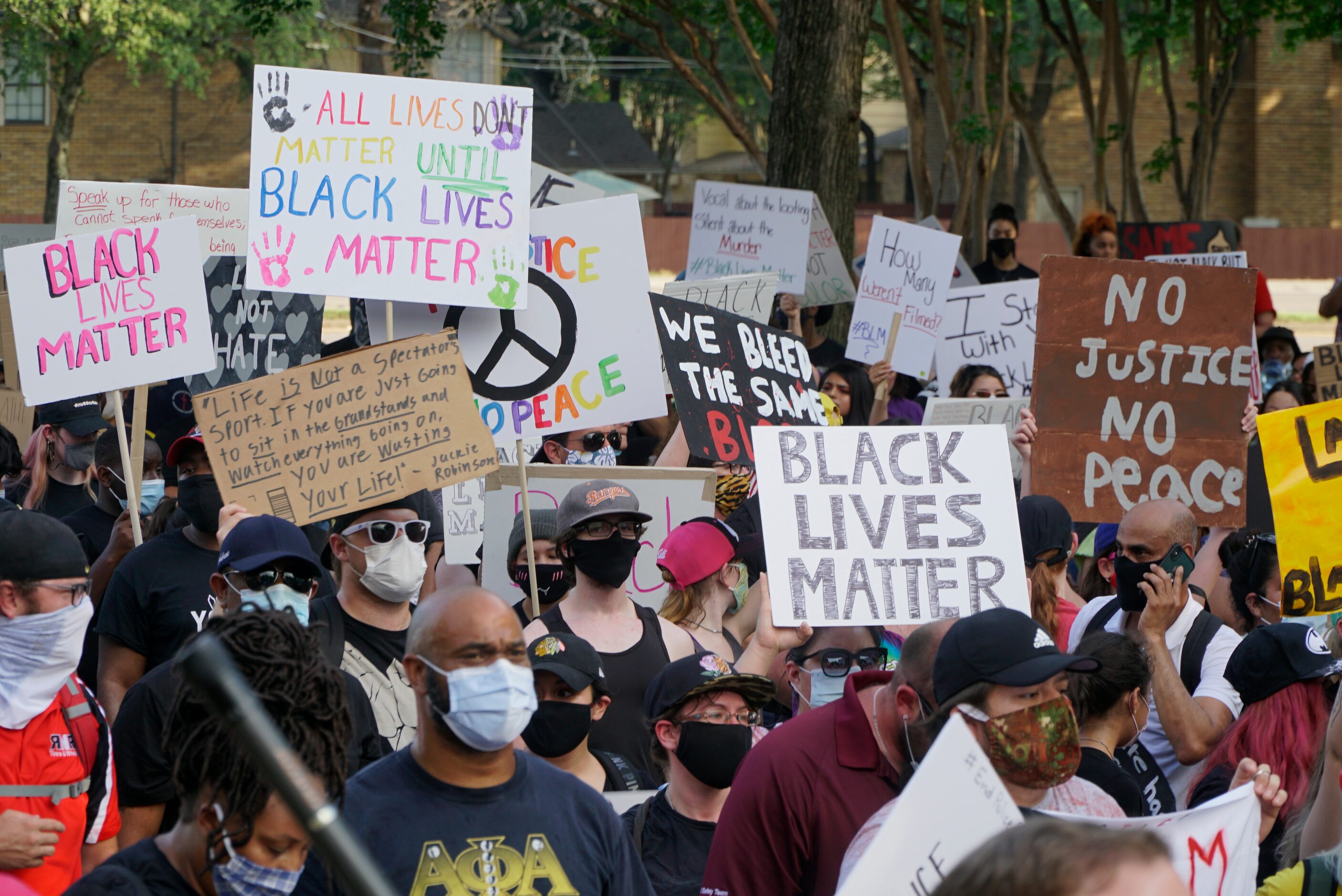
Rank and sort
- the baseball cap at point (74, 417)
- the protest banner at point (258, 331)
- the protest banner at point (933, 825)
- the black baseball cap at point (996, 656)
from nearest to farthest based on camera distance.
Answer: the protest banner at point (933, 825) → the black baseball cap at point (996, 656) → the protest banner at point (258, 331) → the baseball cap at point (74, 417)

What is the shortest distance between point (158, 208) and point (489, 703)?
6240 mm

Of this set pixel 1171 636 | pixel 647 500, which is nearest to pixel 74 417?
pixel 647 500

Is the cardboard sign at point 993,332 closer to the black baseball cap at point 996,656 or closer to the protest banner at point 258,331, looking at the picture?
the protest banner at point 258,331

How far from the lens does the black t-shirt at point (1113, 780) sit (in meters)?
3.80

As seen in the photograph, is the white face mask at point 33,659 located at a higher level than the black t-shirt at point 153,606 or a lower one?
higher

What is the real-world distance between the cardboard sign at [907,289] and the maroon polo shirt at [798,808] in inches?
234

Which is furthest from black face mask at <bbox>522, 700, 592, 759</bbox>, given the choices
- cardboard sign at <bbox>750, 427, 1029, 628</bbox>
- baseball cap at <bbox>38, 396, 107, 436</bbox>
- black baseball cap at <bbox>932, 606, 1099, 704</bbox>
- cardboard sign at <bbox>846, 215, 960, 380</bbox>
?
cardboard sign at <bbox>846, 215, 960, 380</bbox>

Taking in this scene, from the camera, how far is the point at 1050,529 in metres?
5.32

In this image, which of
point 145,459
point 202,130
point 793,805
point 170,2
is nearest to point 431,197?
point 145,459

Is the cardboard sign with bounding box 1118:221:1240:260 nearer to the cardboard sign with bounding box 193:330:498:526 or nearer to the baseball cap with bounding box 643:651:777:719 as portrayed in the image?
the cardboard sign with bounding box 193:330:498:526

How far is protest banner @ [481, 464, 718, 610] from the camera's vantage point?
5781 millimetres

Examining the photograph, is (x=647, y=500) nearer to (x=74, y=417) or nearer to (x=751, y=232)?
(x=74, y=417)

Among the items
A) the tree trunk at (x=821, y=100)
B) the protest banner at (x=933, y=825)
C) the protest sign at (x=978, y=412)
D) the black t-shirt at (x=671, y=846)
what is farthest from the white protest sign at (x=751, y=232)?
the protest banner at (x=933, y=825)

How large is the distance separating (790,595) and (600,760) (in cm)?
67
